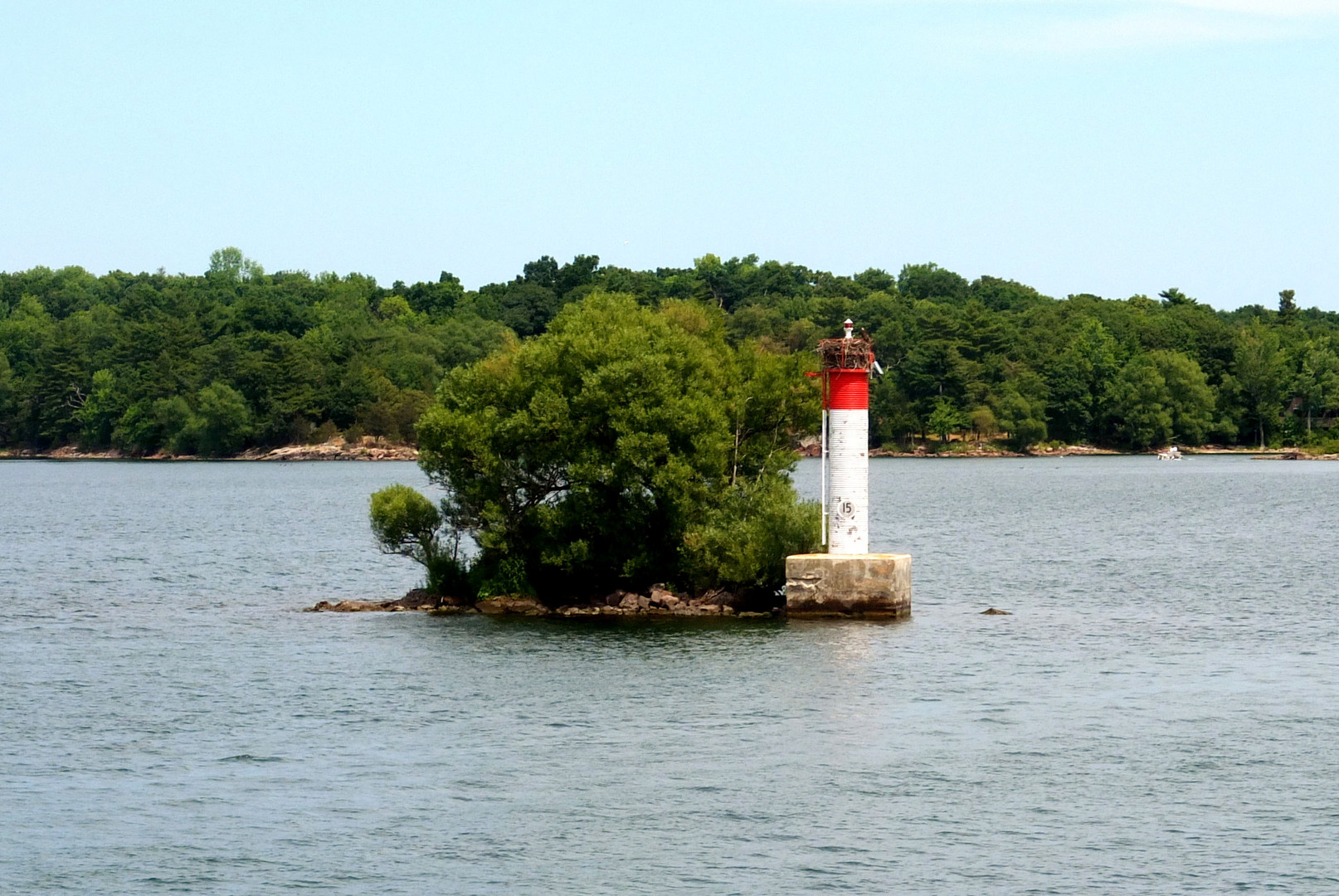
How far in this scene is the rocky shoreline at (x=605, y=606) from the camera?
1921 inches

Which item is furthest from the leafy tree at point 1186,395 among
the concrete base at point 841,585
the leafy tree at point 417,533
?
the concrete base at point 841,585

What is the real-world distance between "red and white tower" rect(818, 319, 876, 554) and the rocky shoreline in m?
3.62

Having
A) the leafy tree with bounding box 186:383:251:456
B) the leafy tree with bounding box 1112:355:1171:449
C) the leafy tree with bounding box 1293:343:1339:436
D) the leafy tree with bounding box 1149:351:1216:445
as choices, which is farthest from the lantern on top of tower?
the leafy tree with bounding box 1293:343:1339:436

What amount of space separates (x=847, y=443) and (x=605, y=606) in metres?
9.22

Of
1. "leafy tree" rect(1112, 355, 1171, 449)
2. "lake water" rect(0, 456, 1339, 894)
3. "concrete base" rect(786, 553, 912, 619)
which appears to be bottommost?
"lake water" rect(0, 456, 1339, 894)

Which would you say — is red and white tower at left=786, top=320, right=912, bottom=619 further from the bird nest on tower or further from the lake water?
the lake water

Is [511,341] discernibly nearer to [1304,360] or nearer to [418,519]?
[418,519]

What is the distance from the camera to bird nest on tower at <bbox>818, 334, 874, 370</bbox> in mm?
46406

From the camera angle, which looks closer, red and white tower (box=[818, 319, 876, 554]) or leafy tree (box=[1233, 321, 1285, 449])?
red and white tower (box=[818, 319, 876, 554])

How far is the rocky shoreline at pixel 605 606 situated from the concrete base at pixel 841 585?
2.11 metres

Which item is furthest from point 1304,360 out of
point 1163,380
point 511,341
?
point 511,341

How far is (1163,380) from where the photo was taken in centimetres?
19375

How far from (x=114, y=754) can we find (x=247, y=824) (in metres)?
6.41

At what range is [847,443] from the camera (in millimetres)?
46625
